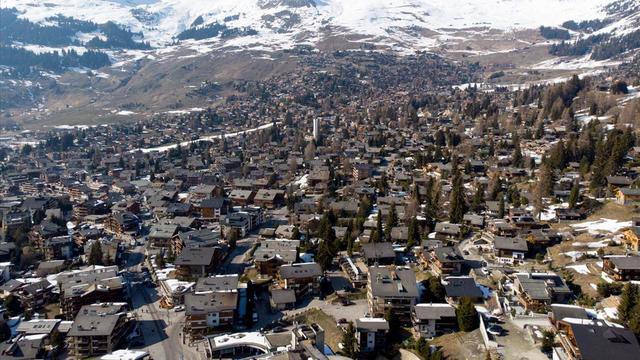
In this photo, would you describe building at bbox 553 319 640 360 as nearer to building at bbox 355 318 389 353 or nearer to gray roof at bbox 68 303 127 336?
building at bbox 355 318 389 353

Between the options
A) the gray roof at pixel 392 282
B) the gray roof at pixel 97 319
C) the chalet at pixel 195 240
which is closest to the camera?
the gray roof at pixel 97 319

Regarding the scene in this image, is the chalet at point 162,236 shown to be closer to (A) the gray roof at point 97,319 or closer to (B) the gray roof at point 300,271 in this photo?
(A) the gray roof at point 97,319

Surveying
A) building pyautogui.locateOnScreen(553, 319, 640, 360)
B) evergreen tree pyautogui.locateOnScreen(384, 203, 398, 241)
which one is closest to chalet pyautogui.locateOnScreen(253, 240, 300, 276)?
evergreen tree pyautogui.locateOnScreen(384, 203, 398, 241)

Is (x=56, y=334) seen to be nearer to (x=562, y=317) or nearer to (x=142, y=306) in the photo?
(x=142, y=306)

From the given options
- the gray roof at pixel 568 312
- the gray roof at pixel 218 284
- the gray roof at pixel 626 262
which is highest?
the gray roof at pixel 626 262

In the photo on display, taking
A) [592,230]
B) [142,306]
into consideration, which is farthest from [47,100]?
[592,230]

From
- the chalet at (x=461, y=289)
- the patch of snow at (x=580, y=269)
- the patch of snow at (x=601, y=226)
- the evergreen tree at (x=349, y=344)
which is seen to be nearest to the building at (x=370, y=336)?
the evergreen tree at (x=349, y=344)
